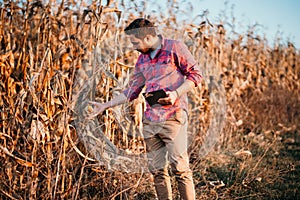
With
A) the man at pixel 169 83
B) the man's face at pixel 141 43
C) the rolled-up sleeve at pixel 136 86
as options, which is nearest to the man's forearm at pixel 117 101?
the rolled-up sleeve at pixel 136 86

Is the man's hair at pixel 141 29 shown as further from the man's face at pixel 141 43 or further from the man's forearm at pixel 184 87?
the man's forearm at pixel 184 87

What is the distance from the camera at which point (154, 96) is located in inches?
85.0

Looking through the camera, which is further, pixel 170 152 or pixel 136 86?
pixel 136 86

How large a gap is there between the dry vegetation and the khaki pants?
118 mm

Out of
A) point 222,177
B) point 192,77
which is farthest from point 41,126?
point 222,177

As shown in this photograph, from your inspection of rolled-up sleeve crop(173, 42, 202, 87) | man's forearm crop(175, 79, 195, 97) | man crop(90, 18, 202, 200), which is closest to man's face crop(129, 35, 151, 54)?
man crop(90, 18, 202, 200)

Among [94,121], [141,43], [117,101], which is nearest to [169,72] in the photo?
[141,43]

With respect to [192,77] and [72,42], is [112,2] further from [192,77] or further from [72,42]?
[192,77]

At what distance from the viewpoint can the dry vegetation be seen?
7.39 feet

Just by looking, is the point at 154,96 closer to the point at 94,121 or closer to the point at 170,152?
the point at 170,152

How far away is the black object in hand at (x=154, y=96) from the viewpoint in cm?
211

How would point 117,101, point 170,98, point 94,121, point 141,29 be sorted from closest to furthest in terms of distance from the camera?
point 170,98 → point 141,29 → point 117,101 → point 94,121

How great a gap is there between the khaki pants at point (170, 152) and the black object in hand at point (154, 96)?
0.11 metres

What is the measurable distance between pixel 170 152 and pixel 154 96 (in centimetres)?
29
